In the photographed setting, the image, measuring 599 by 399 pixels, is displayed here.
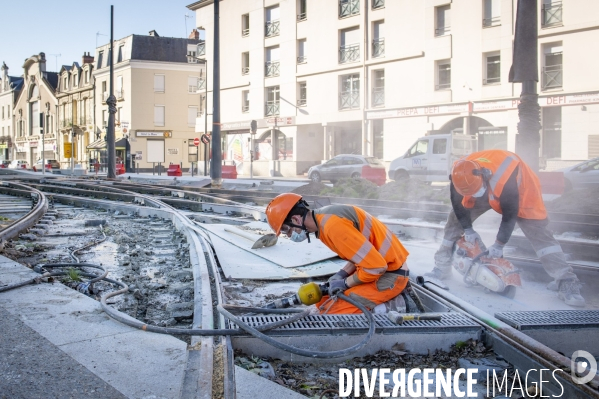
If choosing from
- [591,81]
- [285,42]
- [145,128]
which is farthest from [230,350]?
[145,128]

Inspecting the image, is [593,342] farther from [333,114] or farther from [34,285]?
[333,114]

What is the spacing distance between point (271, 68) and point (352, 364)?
36819 millimetres

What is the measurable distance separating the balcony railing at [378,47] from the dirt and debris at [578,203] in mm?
20593

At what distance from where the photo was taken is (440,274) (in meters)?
6.19

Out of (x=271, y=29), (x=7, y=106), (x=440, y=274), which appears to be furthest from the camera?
(x=7, y=106)

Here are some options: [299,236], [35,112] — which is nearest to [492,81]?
[299,236]

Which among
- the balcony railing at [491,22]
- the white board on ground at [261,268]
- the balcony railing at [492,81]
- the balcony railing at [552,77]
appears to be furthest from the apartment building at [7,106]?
the white board on ground at [261,268]

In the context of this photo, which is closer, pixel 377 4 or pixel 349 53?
pixel 377 4

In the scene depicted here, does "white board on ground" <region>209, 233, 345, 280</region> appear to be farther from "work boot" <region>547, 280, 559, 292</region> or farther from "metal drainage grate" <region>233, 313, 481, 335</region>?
"work boot" <region>547, 280, 559, 292</region>

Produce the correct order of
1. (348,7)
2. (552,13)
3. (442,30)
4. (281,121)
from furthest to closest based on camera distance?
(281,121), (348,7), (442,30), (552,13)

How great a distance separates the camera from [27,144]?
2943 inches

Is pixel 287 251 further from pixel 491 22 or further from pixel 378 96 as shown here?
pixel 378 96

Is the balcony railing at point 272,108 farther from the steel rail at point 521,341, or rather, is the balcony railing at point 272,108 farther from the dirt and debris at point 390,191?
the steel rail at point 521,341

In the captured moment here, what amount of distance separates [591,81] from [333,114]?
1481 cm
